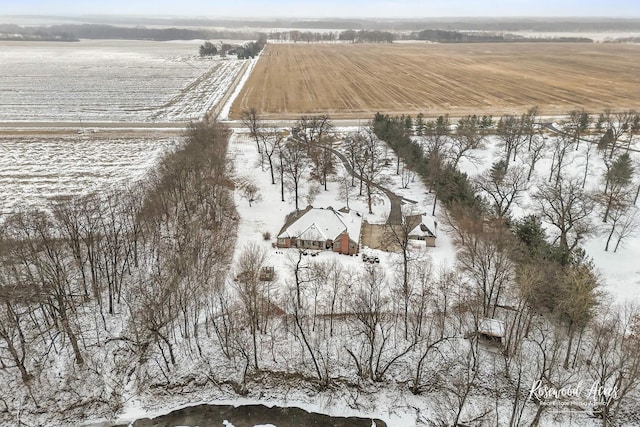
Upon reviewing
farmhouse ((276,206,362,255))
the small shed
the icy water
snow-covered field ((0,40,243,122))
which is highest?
snow-covered field ((0,40,243,122))

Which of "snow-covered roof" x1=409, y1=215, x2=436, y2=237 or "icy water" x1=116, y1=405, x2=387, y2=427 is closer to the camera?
"icy water" x1=116, y1=405, x2=387, y2=427

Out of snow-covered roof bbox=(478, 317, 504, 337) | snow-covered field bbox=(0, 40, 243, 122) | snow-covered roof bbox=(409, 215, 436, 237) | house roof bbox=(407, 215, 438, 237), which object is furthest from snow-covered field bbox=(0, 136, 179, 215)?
snow-covered roof bbox=(478, 317, 504, 337)

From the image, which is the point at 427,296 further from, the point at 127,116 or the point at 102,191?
the point at 127,116

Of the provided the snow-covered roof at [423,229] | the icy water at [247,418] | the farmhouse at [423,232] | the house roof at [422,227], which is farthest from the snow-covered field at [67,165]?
the snow-covered roof at [423,229]

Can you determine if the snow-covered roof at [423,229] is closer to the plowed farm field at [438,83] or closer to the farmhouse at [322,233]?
the farmhouse at [322,233]

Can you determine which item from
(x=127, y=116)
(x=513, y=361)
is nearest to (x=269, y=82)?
(x=127, y=116)

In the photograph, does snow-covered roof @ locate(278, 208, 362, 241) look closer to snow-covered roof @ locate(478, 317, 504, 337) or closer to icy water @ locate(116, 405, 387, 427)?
snow-covered roof @ locate(478, 317, 504, 337)
